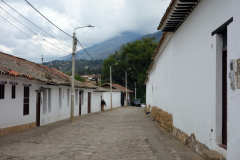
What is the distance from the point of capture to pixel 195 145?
24.5 feet

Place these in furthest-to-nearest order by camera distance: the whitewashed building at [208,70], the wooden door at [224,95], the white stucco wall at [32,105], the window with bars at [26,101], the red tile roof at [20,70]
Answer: the window with bars at [26,101] → the white stucco wall at [32,105] → the red tile roof at [20,70] → the wooden door at [224,95] → the whitewashed building at [208,70]

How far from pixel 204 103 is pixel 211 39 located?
155cm

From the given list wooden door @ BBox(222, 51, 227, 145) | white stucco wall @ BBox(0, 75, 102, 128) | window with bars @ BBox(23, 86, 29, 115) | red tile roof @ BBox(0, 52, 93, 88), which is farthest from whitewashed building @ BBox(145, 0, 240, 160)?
window with bars @ BBox(23, 86, 29, 115)

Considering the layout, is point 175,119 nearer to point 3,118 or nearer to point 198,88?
point 198,88

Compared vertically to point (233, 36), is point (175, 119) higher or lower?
lower

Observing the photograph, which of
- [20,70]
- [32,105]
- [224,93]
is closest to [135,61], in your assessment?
[32,105]

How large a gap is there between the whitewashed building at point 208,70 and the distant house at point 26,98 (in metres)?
6.35

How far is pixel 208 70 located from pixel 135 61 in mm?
53720

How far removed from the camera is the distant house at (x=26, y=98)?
11062 millimetres

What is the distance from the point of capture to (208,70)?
6.37 metres

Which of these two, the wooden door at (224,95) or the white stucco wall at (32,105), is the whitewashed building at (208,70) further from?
the white stucco wall at (32,105)

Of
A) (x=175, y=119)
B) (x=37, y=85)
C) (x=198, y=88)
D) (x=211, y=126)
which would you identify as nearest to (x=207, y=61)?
(x=198, y=88)

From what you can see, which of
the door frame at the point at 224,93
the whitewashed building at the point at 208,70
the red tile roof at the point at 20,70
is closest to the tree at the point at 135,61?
the red tile roof at the point at 20,70

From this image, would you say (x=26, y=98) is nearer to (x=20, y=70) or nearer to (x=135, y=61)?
(x=20, y=70)
